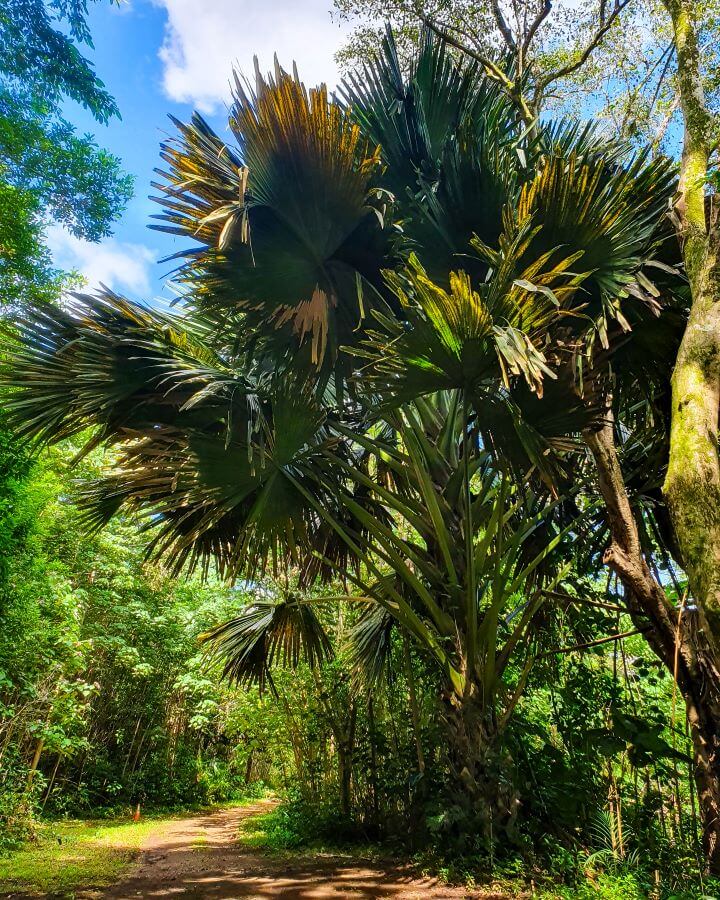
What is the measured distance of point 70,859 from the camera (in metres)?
5.09

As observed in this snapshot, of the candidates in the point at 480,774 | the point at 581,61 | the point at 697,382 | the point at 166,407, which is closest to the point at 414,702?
the point at 480,774

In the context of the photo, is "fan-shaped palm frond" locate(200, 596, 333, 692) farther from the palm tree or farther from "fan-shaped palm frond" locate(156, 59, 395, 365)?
"fan-shaped palm frond" locate(156, 59, 395, 365)

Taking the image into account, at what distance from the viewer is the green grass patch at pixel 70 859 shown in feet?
12.9

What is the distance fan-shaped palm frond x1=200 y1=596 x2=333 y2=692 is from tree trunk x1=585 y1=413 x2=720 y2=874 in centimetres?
265

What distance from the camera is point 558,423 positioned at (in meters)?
3.05

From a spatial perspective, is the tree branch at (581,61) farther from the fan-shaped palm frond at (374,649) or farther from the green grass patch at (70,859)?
the green grass patch at (70,859)

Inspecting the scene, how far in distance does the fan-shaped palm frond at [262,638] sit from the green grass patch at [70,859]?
174cm

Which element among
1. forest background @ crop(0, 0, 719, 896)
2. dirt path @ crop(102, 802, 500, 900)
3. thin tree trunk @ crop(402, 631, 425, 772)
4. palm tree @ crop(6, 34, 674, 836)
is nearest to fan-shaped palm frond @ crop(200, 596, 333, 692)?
forest background @ crop(0, 0, 719, 896)

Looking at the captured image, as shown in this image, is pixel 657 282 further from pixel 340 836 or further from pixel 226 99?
pixel 340 836

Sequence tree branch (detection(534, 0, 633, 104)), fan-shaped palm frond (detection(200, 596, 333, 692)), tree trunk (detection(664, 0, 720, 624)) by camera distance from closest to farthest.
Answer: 1. tree trunk (detection(664, 0, 720, 624))
2. tree branch (detection(534, 0, 633, 104))
3. fan-shaped palm frond (detection(200, 596, 333, 692))

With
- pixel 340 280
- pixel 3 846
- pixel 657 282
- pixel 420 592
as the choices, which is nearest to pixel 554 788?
pixel 420 592

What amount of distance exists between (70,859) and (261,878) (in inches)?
86.0

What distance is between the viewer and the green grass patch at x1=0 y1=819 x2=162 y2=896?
12.9 feet

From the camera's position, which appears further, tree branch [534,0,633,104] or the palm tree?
tree branch [534,0,633,104]
